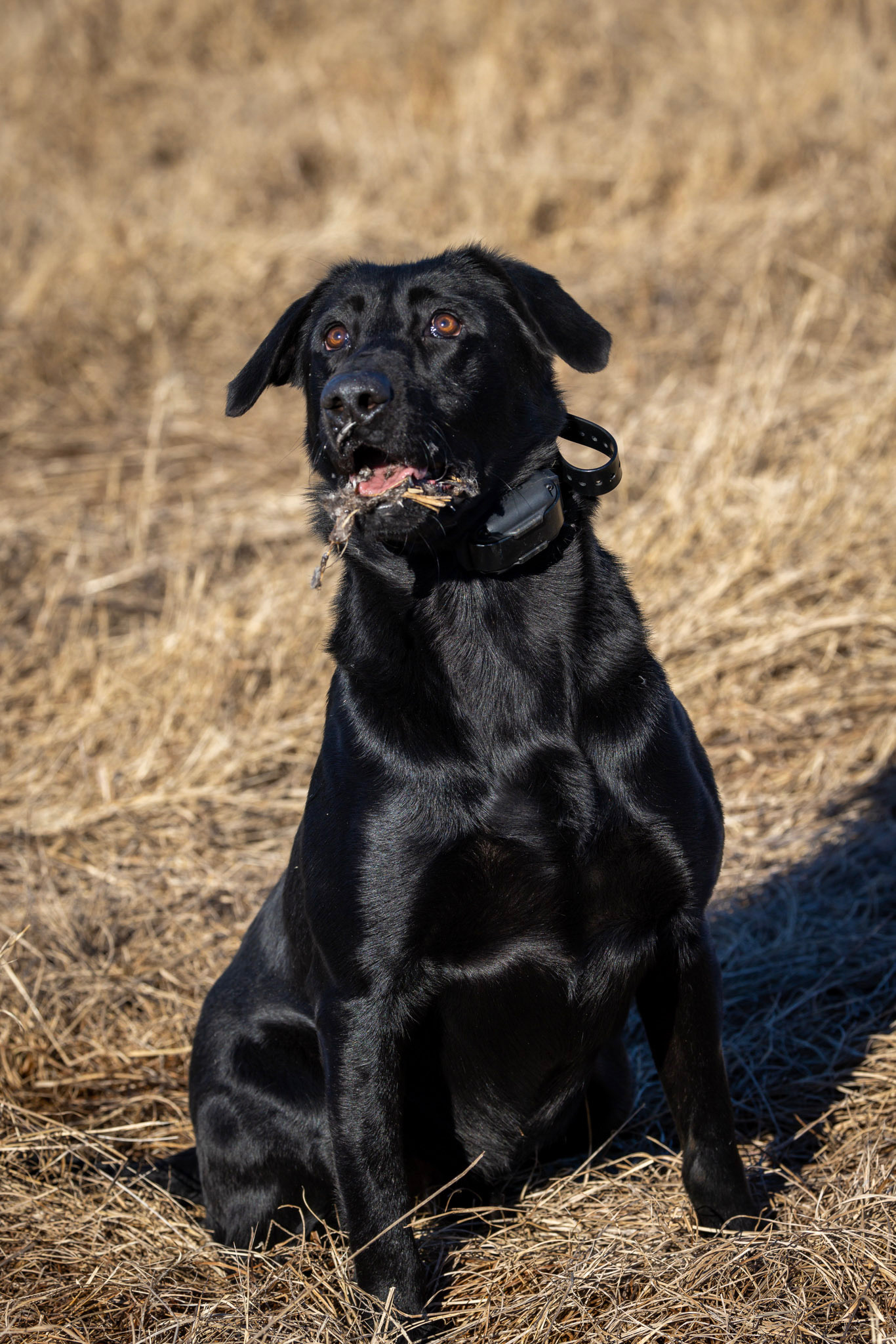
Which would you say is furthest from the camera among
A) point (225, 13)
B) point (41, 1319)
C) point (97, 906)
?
point (225, 13)

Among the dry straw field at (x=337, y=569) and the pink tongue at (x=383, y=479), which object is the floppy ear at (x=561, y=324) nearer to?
the pink tongue at (x=383, y=479)

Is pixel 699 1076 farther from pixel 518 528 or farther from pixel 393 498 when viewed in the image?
pixel 393 498

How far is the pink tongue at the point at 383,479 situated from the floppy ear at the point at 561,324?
367mm

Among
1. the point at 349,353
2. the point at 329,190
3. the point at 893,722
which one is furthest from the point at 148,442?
the point at 349,353

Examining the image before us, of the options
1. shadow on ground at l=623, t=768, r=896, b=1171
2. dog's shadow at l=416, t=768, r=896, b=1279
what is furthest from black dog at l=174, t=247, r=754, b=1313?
shadow on ground at l=623, t=768, r=896, b=1171

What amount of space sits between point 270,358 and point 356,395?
515mm

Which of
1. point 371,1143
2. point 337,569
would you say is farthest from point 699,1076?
point 337,569

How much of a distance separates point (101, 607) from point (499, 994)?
12.1ft

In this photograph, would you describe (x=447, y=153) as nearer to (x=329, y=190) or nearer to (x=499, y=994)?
(x=329, y=190)

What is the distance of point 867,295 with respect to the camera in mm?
7199

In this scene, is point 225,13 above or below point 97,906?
above

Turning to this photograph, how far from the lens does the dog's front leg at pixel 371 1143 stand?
6.95ft

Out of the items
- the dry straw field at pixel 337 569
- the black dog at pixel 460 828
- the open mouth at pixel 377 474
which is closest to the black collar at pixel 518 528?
the black dog at pixel 460 828

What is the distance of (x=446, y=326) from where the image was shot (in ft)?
7.47
